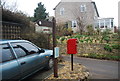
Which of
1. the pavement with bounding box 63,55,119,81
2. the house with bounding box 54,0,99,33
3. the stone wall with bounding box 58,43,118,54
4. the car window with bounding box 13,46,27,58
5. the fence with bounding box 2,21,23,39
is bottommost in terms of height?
the pavement with bounding box 63,55,119,81

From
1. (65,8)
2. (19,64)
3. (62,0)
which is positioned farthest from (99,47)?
(62,0)

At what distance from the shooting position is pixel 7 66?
2.47 metres

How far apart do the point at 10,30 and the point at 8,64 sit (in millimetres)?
4209

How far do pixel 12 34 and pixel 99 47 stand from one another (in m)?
6.48

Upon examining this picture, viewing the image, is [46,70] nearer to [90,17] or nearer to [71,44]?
[71,44]

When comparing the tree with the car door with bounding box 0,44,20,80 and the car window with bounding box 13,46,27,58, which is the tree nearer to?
the car window with bounding box 13,46,27,58

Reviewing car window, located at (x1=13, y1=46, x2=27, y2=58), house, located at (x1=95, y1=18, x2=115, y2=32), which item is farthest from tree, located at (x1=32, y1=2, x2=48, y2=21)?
car window, located at (x1=13, y1=46, x2=27, y2=58)

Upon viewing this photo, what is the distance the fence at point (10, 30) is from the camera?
5.88 meters

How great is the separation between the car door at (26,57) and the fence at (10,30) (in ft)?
9.83

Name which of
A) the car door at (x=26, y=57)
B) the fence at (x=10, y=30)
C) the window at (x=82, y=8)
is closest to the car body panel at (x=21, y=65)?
the car door at (x=26, y=57)

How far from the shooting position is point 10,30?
6.20m

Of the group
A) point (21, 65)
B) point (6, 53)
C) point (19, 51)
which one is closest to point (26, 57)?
point (19, 51)

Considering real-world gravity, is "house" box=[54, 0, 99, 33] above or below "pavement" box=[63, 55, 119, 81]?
above

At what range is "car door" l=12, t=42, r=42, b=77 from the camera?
2.96 m
